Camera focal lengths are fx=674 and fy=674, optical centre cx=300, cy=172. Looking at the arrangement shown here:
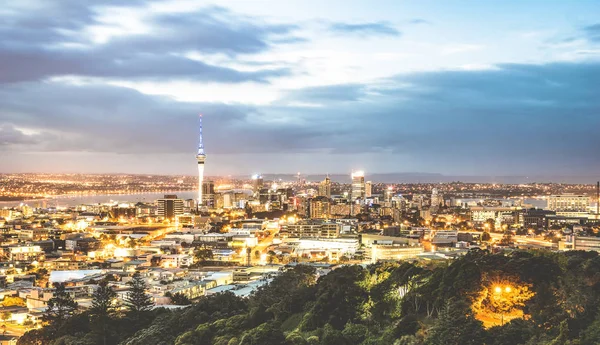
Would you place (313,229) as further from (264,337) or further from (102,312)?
(264,337)

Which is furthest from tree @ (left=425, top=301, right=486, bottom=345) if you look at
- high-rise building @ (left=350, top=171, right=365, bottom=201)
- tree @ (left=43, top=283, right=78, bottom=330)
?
high-rise building @ (left=350, top=171, right=365, bottom=201)

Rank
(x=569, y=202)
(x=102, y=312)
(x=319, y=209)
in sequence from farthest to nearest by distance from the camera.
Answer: (x=569, y=202) < (x=319, y=209) < (x=102, y=312)

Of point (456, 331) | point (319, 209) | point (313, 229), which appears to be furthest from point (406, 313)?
point (319, 209)

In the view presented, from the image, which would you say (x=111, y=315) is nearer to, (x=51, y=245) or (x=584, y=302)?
(x=584, y=302)

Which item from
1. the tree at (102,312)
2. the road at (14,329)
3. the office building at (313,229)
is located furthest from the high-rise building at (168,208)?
the tree at (102,312)

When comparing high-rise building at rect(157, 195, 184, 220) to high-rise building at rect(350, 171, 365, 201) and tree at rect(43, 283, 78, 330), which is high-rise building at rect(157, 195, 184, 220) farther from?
tree at rect(43, 283, 78, 330)
